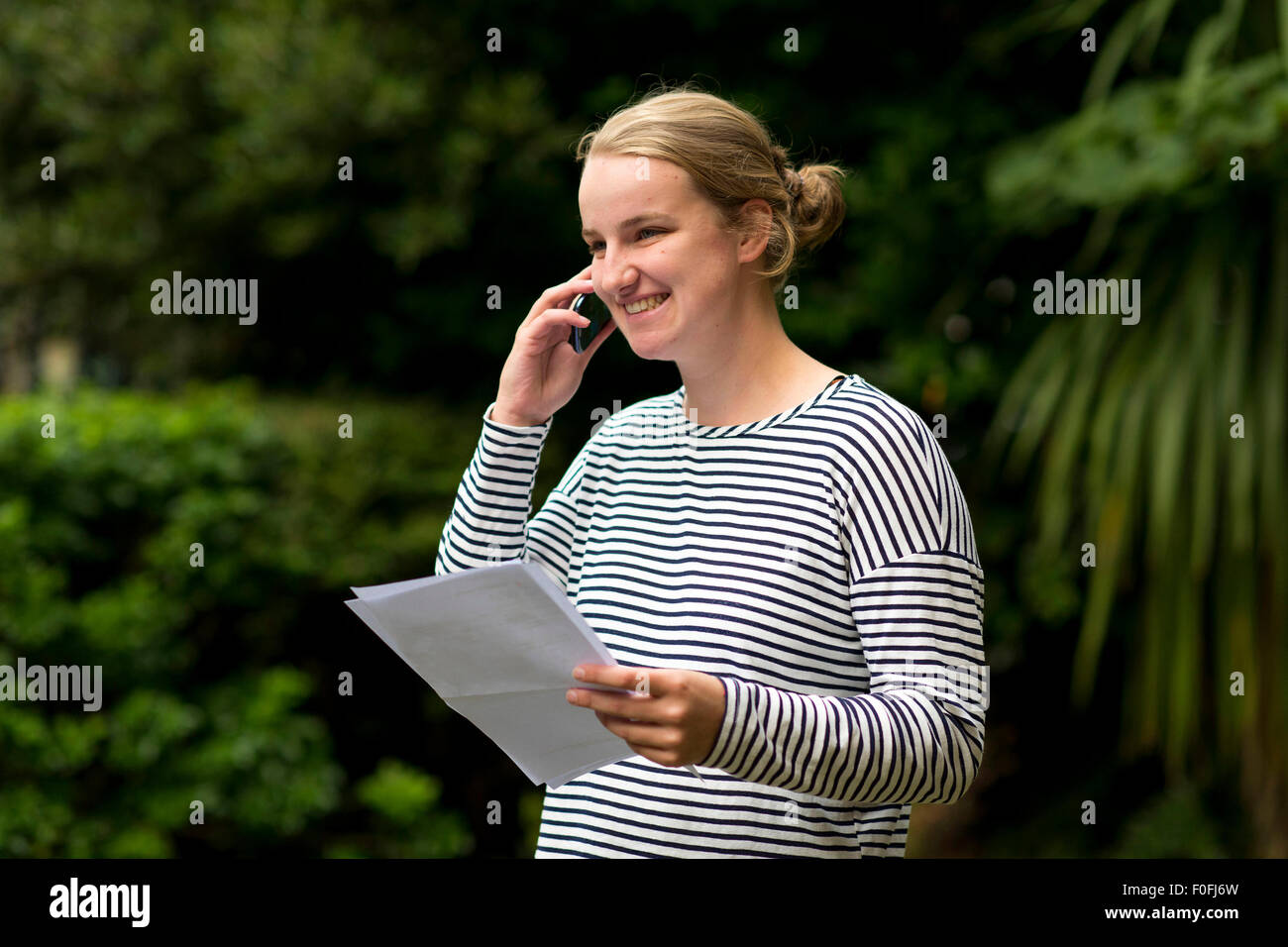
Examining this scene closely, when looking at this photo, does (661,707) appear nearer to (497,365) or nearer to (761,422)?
(761,422)

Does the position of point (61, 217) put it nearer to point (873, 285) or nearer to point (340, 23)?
point (340, 23)

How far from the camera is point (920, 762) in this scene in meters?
1.27

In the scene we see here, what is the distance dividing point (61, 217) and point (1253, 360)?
4.11m

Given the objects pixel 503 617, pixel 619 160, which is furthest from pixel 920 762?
pixel 619 160

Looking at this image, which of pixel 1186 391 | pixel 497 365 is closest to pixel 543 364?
pixel 1186 391

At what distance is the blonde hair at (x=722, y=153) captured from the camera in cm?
145

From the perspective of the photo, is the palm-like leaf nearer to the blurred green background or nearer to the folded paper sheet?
the blurred green background

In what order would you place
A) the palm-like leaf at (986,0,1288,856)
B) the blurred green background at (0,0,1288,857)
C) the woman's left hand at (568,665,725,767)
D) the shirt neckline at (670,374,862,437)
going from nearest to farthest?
the woman's left hand at (568,665,725,767), the shirt neckline at (670,374,862,437), the palm-like leaf at (986,0,1288,856), the blurred green background at (0,0,1288,857)

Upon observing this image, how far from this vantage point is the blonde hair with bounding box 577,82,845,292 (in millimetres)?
1452

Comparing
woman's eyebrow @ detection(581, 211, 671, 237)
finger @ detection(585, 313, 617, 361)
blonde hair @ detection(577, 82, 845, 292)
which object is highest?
blonde hair @ detection(577, 82, 845, 292)

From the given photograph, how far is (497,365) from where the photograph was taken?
4664mm

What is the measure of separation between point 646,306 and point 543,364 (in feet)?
0.65

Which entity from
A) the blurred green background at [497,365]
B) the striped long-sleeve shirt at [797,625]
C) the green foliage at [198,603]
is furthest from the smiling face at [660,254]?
the green foliage at [198,603]

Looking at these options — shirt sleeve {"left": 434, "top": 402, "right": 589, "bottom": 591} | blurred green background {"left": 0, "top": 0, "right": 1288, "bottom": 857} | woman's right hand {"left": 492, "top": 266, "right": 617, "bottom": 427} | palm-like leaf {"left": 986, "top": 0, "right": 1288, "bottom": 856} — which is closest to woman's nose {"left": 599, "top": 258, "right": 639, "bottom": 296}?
woman's right hand {"left": 492, "top": 266, "right": 617, "bottom": 427}
